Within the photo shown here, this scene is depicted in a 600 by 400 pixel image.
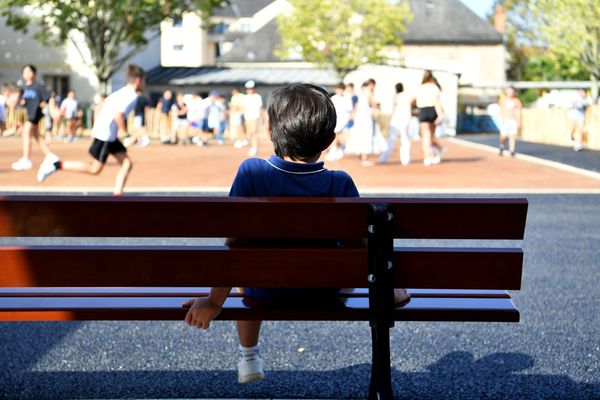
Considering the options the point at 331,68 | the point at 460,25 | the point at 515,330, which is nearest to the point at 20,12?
the point at 331,68

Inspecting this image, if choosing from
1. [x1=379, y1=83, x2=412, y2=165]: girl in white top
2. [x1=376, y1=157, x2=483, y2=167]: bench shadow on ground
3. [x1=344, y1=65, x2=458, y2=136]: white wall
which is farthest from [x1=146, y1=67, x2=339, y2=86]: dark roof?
[x1=379, y1=83, x2=412, y2=165]: girl in white top

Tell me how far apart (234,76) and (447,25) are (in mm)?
20635

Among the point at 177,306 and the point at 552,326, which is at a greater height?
the point at 177,306

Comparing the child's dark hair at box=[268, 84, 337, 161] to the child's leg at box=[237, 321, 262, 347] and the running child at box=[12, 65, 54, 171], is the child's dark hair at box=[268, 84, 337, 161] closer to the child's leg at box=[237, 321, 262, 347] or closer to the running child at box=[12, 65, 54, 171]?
the child's leg at box=[237, 321, 262, 347]

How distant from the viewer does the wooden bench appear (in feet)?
10.7

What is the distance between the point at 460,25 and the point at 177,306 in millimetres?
75238

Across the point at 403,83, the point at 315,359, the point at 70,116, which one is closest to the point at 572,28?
the point at 403,83

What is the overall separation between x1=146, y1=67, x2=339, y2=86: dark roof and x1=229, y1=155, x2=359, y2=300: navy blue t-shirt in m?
57.4

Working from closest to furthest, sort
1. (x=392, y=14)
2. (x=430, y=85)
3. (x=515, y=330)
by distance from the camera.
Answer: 1. (x=515, y=330)
2. (x=430, y=85)
3. (x=392, y=14)

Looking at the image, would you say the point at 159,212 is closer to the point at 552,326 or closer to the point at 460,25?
the point at 552,326

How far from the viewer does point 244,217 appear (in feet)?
10.7

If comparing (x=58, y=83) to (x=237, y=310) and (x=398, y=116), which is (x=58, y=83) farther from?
(x=237, y=310)

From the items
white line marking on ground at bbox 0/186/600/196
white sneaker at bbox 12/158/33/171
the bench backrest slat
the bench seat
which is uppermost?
the bench backrest slat

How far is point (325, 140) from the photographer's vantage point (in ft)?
11.7
